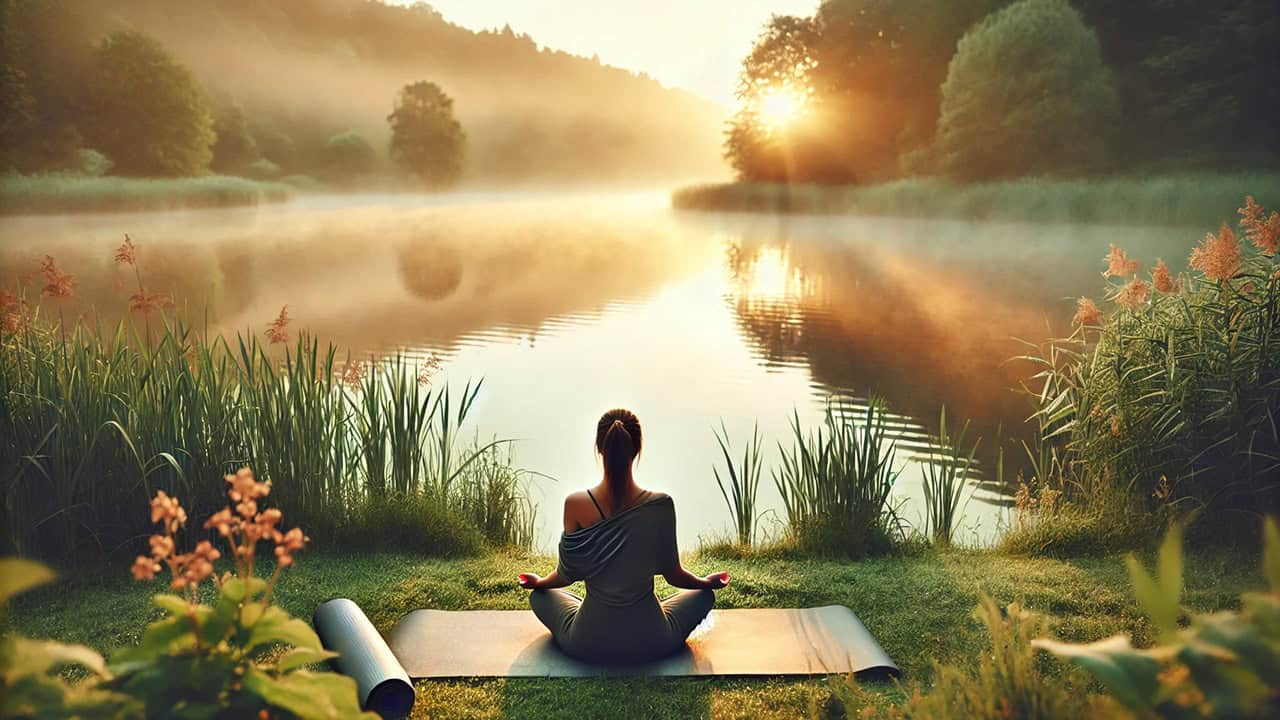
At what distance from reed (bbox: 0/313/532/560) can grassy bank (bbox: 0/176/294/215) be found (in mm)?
7423

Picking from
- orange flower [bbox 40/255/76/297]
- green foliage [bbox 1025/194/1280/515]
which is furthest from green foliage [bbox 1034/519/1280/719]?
orange flower [bbox 40/255/76/297]

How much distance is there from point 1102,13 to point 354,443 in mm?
17075

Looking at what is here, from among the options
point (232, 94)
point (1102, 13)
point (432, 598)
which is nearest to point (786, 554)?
point (432, 598)

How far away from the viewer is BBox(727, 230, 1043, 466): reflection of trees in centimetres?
783

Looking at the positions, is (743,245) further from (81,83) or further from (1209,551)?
(1209,551)

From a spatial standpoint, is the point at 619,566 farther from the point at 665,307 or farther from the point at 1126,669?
the point at 665,307

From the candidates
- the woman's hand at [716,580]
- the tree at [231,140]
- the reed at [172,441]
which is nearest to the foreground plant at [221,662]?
the woman's hand at [716,580]

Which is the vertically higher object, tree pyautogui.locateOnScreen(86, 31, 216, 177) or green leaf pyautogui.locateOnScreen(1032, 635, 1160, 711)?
tree pyautogui.locateOnScreen(86, 31, 216, 177)

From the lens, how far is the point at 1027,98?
56.4ft

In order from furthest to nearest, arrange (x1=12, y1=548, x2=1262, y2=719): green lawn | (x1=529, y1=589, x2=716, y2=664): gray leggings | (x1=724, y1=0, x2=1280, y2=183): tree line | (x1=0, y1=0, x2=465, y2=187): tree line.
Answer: (x1=724, y1=0, x2=1280, y2=183): tree line → (x1=0, y1=0, x2=465, y2=187): tree line → (x1=529, y1=589, x2=716, y2=664): gray leggings → (x1=12, y1=548, x2=1262, y2=719): green lawn

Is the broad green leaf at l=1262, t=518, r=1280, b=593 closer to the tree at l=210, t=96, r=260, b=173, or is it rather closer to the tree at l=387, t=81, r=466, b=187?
the tree at l=210, t=96, r=260, b=173

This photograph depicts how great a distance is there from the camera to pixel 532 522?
437 cm

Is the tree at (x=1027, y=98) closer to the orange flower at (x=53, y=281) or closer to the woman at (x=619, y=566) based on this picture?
the woman at (x=619, y=566)

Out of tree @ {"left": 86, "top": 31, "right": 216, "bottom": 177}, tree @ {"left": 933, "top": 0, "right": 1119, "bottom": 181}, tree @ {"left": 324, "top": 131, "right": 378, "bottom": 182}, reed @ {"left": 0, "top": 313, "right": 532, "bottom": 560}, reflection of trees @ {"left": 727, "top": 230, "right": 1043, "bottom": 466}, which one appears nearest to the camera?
reed @ {"left": 0, "top": 313, "right": 532, "bottom": 560}
